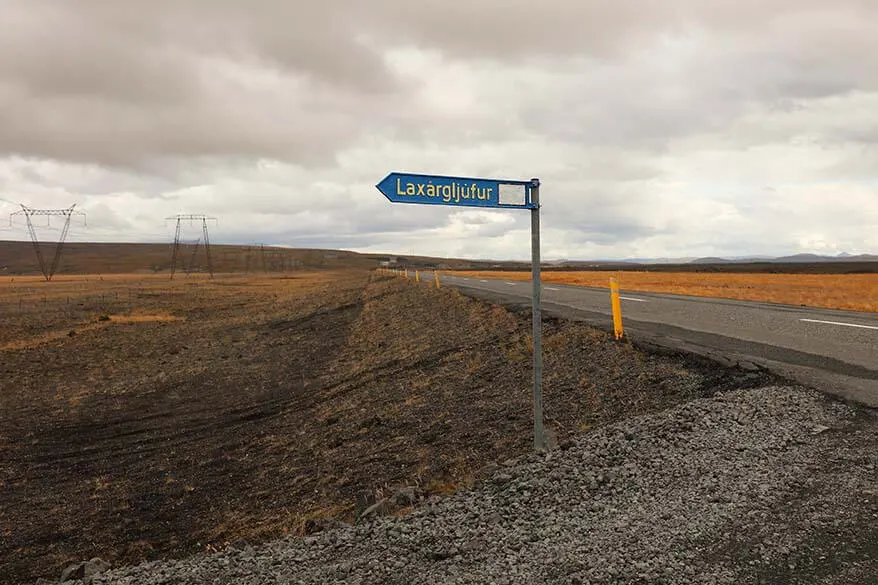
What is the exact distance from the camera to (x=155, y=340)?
2667 centimetres

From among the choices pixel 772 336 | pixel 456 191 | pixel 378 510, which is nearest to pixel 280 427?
pixel 378 510

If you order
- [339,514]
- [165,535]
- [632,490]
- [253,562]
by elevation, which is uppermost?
[632,490]

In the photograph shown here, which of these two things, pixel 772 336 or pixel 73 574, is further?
pixel 772 336

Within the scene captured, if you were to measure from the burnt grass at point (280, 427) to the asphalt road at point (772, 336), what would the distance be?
0.81 m

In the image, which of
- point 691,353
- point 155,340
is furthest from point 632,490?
point 155,340

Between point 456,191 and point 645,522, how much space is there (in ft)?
10.4

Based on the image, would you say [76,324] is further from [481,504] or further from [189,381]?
[481,504]

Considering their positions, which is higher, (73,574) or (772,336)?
(772,336)

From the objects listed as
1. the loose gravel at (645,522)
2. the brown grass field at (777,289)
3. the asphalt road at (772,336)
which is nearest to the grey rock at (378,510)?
the loose gravel at (645,522)

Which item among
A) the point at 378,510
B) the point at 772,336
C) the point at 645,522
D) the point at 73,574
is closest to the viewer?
the point at 645,522

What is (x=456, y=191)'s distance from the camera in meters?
5.07

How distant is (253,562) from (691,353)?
738 centimetres

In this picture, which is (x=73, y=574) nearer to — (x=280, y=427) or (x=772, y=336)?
(x=280, y=427)

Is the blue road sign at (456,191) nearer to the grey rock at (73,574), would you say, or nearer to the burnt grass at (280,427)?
the burnt grass at (280,427)
